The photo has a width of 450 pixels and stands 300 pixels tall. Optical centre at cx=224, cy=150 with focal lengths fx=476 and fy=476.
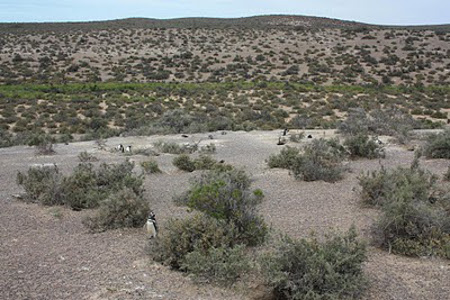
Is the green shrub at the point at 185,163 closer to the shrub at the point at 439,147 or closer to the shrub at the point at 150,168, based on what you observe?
the shrub at the point at 150,168

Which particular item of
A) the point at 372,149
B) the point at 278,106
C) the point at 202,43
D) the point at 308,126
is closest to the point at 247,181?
the point at 372,149

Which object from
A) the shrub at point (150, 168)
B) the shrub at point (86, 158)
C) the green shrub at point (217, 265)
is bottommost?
the shrub at point (86, 158)

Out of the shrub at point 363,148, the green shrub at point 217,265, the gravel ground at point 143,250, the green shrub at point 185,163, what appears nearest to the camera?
the gravel ground at point 143,250

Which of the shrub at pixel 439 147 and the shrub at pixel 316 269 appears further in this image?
the shrub at pixel 439 147

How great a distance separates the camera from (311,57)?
5422cm

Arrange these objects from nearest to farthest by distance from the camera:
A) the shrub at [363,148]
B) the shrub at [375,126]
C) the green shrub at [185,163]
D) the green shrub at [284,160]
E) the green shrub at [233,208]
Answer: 1. the green shrub at [233,208]
2. the green shrub at [284,160]
3. the green shrub at [185,163]
4. the shrub at [363,148]
5. the shrub at [375,126]

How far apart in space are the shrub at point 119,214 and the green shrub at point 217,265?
7.65 ft

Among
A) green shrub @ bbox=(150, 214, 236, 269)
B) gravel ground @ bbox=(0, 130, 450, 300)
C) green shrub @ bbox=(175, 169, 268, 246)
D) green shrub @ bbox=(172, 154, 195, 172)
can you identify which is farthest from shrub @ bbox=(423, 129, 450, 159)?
green shrub @ bbox=(150, 214, 236, 269)

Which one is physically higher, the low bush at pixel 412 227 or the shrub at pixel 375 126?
the low bush at pixel 412 227

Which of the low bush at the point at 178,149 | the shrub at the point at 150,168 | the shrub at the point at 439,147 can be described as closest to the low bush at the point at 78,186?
the shrub at the point at 150,168

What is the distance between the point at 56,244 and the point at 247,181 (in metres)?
4.34

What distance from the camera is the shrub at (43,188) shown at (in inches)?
404

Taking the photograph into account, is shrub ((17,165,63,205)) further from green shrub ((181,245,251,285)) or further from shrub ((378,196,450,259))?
shrub ((378,196,450,259))

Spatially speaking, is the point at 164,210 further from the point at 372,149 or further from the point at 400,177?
the point at 372,149
